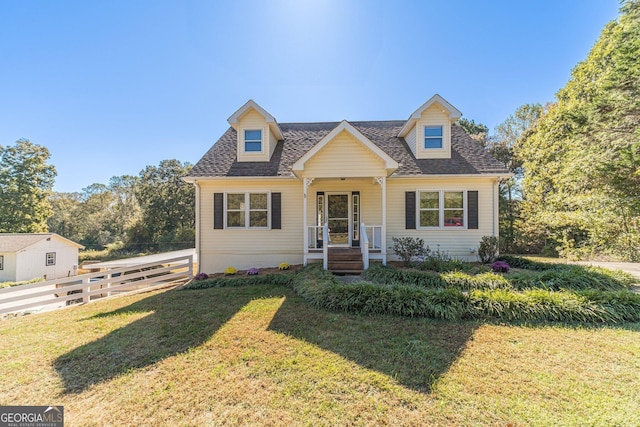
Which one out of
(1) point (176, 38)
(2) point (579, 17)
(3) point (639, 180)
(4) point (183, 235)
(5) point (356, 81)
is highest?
(2) point (579, 17)

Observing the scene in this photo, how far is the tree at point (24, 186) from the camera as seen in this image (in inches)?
1062

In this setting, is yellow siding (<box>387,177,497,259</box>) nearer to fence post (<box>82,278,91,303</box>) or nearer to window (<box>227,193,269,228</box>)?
window (<box>227,193,269,228</box>)

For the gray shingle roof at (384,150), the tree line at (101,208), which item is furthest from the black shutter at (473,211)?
the tree line at (101,208)

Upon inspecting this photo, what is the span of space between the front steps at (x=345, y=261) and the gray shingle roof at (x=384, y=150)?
12.3 ft

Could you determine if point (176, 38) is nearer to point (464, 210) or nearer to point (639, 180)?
point (464, 210)

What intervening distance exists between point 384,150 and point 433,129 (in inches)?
87.4

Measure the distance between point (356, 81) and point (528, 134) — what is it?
19.3 meters

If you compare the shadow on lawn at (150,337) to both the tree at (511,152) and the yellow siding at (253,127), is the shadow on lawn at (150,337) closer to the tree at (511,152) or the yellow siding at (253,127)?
the yellow siding at (253,127)

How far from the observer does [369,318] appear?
16.7 feet

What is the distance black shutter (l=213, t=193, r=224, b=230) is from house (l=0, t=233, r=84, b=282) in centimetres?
1647

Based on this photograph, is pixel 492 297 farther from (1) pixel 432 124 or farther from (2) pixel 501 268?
Result: (1) pixel 432 124

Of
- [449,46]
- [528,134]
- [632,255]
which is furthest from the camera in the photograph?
[528,134]

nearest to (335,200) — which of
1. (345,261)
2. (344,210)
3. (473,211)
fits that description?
(344,210)

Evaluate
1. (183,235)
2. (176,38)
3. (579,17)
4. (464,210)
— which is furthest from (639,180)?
(183,235)
